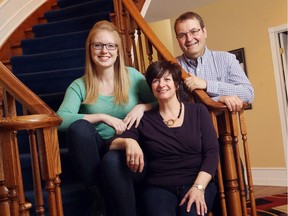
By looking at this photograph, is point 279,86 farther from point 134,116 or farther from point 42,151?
point 42,151

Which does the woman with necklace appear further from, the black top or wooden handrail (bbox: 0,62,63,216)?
wooden handrail (bbox: 0,62,63,216)

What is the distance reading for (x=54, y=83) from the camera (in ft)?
10.1

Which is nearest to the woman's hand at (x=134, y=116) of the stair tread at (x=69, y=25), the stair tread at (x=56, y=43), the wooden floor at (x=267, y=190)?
the stair tread at (x=56, y=43)

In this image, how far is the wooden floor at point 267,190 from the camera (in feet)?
14.9

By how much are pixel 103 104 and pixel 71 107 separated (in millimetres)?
174

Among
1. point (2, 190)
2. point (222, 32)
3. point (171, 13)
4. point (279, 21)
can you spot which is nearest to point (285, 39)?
point (279, 21)

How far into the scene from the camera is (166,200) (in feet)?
5.79

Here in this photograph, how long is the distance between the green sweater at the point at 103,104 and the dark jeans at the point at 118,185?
0.93 ft

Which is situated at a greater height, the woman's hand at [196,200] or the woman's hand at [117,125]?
the woman's hand at [117,125]

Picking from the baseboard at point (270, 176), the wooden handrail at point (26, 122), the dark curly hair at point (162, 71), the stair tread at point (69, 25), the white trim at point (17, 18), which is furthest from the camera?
the baseboard at point (270, 176)

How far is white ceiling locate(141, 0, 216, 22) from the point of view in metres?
4.77

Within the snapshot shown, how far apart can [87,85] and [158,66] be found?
0.41 m

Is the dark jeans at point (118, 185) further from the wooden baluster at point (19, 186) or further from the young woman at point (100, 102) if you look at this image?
the wooden baluster at point (19, 186)

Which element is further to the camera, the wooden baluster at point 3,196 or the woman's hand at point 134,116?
the woman's hand at point 134,116
